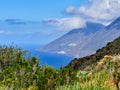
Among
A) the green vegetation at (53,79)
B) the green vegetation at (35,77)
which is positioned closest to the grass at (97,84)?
the green vegetation at (53,79)

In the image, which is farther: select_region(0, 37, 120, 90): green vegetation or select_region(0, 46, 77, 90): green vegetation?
select_region(0, 46, 77, 90): green vegetation

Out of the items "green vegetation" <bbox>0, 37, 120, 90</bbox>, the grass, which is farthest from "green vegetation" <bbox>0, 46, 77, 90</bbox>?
the grass

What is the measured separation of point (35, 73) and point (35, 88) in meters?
2.50

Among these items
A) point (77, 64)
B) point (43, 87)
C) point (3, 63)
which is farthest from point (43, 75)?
point (77, 64)

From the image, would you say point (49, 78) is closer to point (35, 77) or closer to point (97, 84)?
point (35, 77)

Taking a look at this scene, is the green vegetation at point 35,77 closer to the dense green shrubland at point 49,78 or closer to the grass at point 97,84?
the dense green shrubland at point 49,78

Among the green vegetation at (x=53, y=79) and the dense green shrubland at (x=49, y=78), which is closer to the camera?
the green vegetation at (x=53, y=79)

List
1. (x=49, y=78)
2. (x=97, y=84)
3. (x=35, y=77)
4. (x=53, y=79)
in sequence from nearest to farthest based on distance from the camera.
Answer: (x=97, y=84)
(x=53, y=79)
(x=49, y=78)
(x=35, y=77)

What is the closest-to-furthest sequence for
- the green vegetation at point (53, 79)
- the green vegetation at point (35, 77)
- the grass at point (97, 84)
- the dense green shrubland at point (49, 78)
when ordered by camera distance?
the grass at point (97, 84) → the green vegetation at point (53, 79) → the dense green shrubland at point (49, 78) → the green vegetation at point (35, 77)

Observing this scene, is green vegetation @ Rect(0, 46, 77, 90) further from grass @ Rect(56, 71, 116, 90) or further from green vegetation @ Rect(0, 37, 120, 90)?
grass @ Rect(56, 71, 116, 90)

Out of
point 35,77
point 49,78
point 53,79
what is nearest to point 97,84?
point 53,79

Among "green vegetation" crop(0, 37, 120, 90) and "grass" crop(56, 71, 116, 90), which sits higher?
"green vegetation" crop(0, 37, 120, 90)

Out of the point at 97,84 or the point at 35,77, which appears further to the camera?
the point at 35,77

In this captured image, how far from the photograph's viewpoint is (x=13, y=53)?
82.8ft
